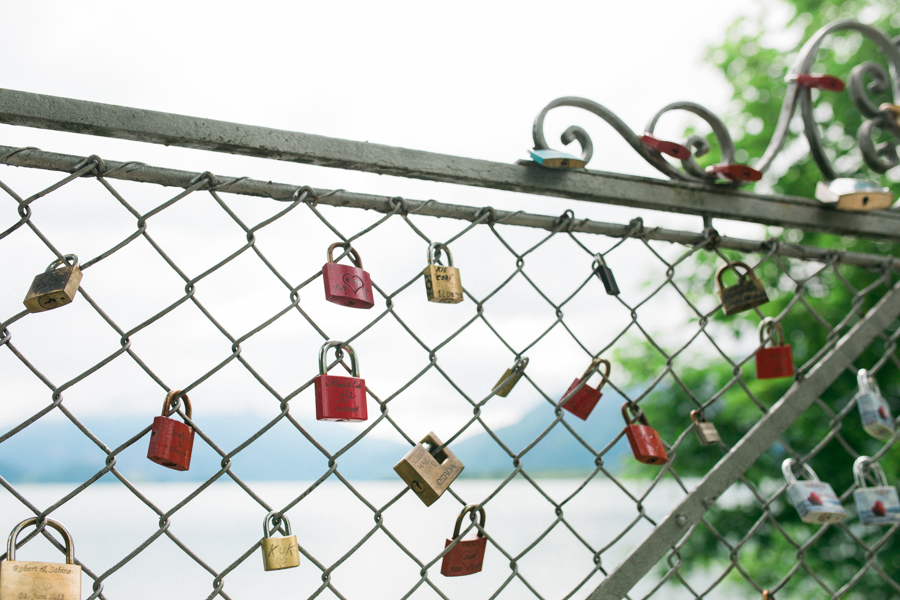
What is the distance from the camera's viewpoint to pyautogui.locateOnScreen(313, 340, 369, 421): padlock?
3.52ft

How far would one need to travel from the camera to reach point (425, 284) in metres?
1.23

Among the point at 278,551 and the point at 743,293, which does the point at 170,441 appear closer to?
the point at 278,551

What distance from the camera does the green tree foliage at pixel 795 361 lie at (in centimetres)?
594

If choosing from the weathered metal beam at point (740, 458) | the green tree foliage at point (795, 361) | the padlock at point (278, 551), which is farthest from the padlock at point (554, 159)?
the green tree foliage at point (795, 361)

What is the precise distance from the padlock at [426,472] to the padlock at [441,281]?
11.0 inches

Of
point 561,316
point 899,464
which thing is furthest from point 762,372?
point 899,464

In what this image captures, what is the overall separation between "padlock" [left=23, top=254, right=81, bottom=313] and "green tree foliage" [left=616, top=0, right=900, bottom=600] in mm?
5811

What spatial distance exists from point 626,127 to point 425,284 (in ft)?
2.16

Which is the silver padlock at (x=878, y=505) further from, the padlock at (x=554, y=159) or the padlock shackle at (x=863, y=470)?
the padlock at (x=554, y=159)

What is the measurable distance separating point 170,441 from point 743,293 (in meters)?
1.32

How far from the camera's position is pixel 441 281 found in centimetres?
124

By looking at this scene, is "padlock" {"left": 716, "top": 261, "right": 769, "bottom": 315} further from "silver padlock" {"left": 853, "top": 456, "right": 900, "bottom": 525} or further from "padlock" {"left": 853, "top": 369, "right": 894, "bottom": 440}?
"silver padlock" {"left": 853, "top": 456, "right": 900, "bottom": 525}

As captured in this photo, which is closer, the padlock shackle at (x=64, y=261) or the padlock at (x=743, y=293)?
the padlock shackle at (x=64, y=261)

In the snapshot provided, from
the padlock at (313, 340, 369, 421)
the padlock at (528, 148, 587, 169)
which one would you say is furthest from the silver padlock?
the padlock at (313, 340, 369, 421)
